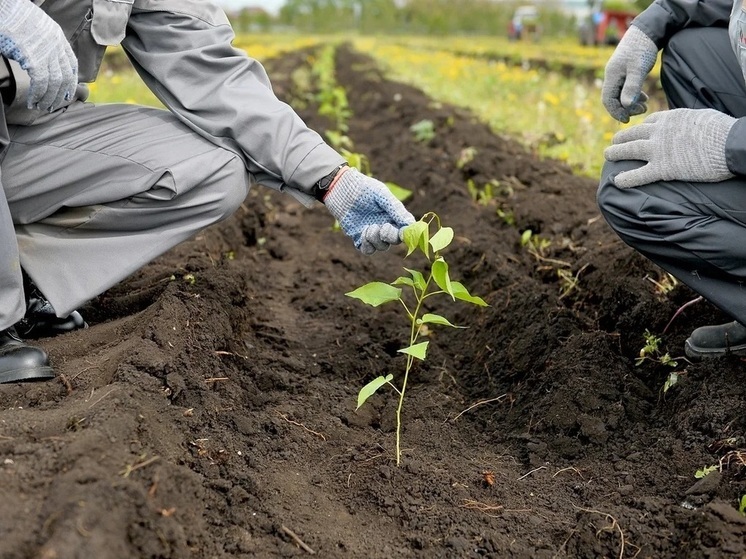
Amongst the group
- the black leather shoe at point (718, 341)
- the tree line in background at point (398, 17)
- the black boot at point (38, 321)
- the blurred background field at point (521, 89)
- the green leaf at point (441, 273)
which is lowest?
the tree line in background at point (398, 17)

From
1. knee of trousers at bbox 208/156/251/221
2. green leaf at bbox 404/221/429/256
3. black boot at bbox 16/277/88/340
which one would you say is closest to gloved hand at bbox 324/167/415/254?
green leaf at bbox 404/221/429/256

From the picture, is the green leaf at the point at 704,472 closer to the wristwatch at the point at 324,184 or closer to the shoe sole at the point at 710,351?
the shoe sole at the point at 710,351

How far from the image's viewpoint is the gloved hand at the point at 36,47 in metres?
2.11

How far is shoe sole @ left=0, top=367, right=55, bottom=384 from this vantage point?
7.30 ft

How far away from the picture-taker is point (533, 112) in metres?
7.55

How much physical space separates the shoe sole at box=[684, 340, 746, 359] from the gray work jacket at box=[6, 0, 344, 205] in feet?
4.12

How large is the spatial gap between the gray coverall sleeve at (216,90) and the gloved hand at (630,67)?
0.97 m

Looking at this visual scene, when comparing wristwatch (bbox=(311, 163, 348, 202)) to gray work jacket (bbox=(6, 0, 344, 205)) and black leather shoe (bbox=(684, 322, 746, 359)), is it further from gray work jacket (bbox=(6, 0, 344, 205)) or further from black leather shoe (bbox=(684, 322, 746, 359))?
black leather shoe (bbox=(684, 322, 746, 359))

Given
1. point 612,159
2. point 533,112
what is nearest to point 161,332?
point 612,159

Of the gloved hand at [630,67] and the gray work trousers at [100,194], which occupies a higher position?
the gloved hand at [630,67]

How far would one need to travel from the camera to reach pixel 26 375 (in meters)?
2.24

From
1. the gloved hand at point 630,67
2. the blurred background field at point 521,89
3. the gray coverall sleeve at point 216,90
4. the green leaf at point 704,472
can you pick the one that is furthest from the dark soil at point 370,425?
the blurred background field at point 521,89

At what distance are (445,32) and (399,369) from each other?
4906 centimetres

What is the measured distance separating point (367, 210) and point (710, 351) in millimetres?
1143
